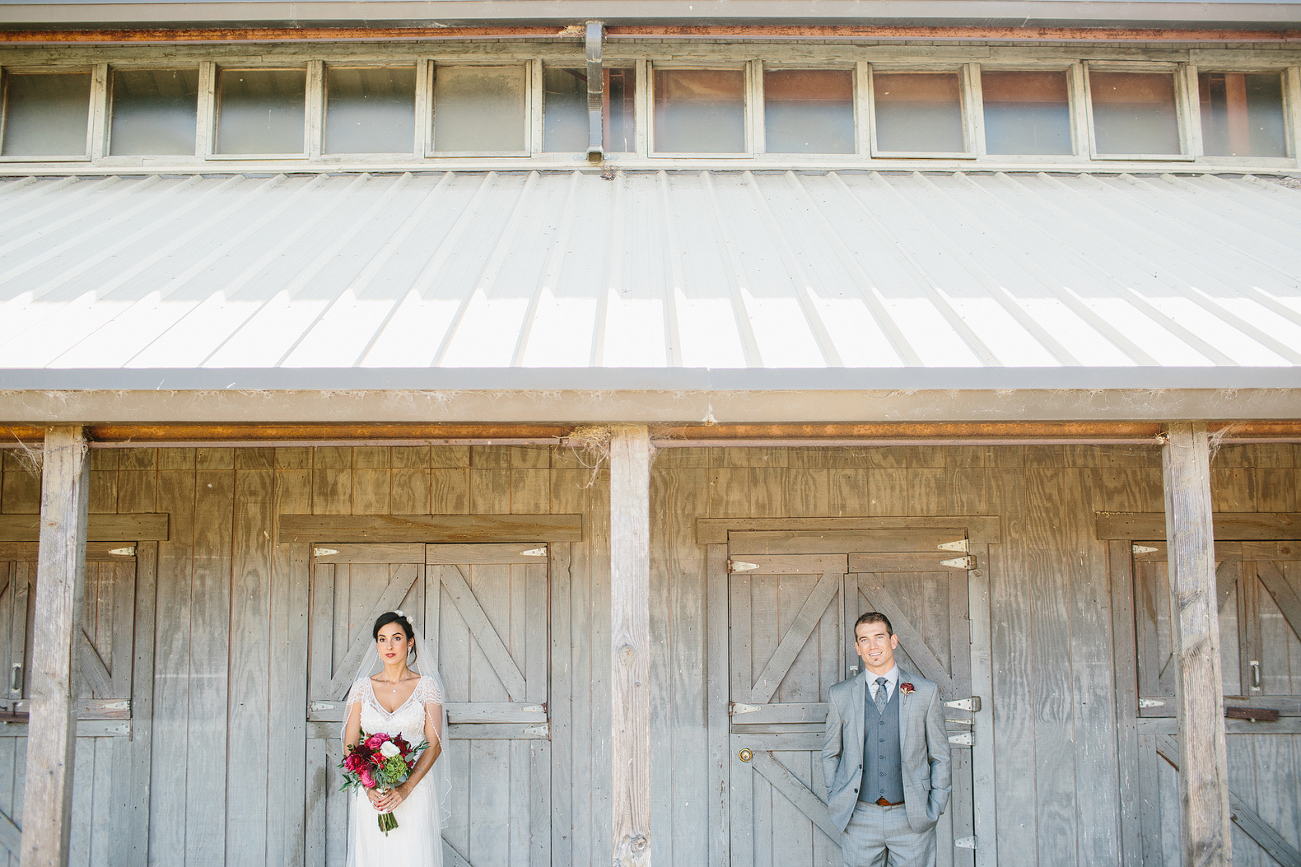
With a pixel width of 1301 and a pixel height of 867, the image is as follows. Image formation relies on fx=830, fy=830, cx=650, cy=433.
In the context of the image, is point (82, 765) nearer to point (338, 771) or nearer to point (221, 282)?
point (338, 771)

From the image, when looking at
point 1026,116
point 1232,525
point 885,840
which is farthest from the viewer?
point 1026,116

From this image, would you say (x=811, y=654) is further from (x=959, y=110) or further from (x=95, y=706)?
(x=95, y=706)

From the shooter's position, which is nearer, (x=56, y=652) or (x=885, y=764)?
(x=56, y=652)

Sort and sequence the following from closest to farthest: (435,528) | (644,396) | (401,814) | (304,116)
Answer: (644,396)
(401,814)
(435,528)
(304,116)

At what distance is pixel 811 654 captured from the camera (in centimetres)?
511

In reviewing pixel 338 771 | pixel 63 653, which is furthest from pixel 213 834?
pixel 63 653

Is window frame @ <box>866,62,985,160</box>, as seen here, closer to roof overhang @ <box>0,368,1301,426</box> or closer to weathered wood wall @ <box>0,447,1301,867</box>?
weathered wood wall @ <box>0,447,1301,867</box>

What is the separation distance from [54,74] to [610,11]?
13.4 feet

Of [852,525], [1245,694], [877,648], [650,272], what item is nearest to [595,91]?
[650,272]

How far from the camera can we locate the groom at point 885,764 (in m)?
4.42

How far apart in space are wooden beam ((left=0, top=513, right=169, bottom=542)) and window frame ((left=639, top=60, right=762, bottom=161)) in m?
4.10

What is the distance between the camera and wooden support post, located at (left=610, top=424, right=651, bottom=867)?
3.32m

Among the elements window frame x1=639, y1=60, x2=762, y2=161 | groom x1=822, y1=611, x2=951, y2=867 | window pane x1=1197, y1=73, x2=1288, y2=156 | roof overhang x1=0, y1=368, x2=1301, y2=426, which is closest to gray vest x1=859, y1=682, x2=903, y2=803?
groom x1=822, y1=611, x2=951, y2=867

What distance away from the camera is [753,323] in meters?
3.71
